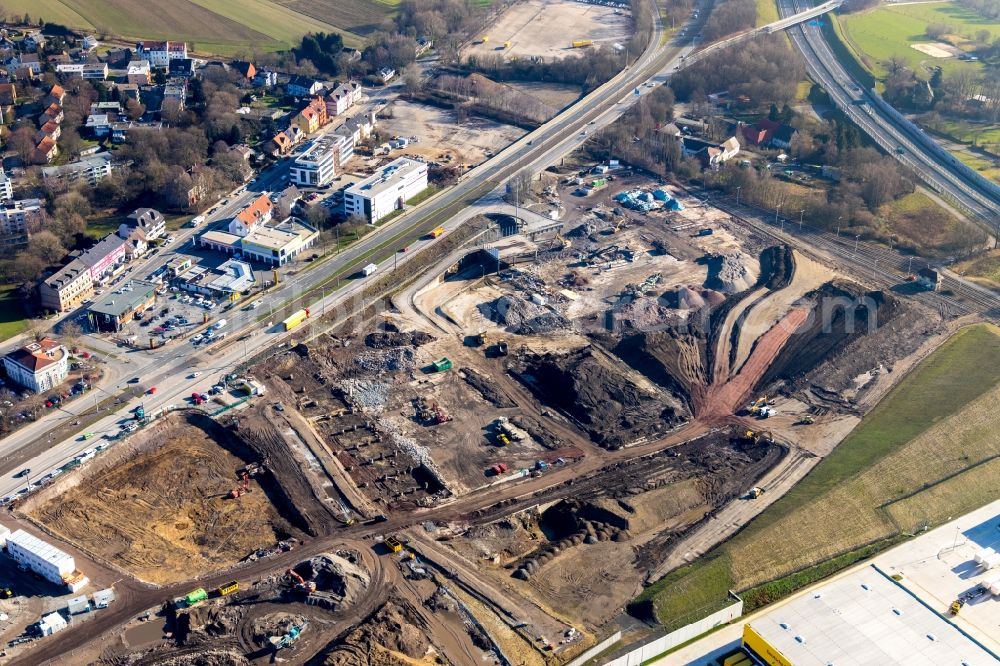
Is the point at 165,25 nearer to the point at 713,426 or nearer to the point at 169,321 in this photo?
the point at 169,321

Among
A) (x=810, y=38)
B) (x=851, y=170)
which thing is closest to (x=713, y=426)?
(x=851, y=170)

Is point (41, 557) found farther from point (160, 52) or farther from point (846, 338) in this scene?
point (160, 52)

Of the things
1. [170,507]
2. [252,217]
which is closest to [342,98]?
[252,217]

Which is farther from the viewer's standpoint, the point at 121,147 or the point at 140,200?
the point at 121,147

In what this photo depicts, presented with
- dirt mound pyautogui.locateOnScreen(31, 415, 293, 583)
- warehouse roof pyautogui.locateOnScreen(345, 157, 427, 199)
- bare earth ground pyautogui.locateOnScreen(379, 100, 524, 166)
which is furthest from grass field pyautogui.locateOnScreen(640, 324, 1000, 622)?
bare earth ground pyautogui.locateOnScreen(379, 100, 524, 166)

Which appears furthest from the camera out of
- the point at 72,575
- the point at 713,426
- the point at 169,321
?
the point at 169,321

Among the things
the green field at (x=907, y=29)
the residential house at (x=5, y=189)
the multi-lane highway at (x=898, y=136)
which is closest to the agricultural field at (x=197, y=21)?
the residential house at (x=5, y=189)
